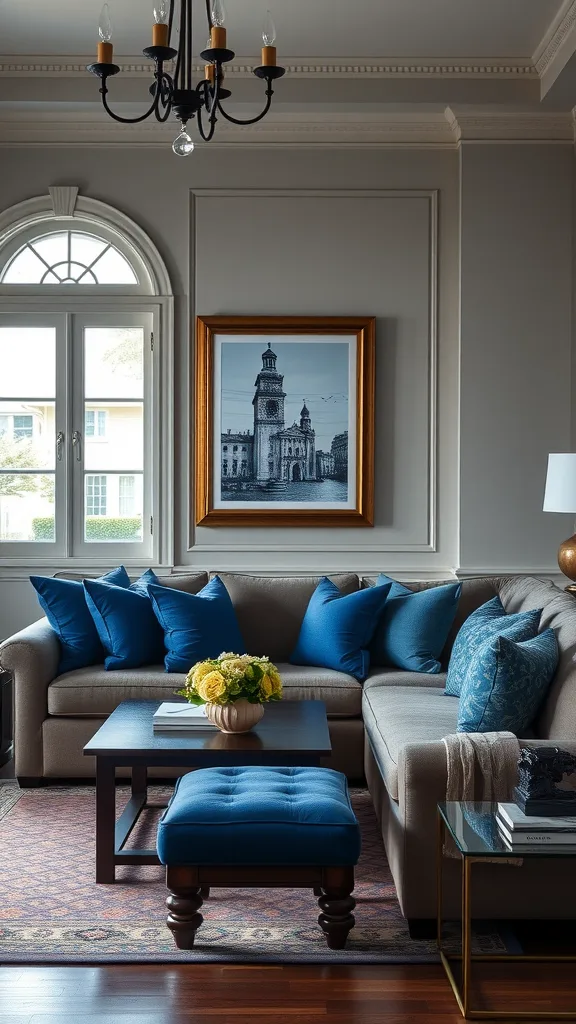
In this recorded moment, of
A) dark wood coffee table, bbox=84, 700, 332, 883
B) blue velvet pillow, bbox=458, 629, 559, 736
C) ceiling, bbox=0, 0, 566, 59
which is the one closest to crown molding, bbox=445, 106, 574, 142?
ceiling, bbox=0, 0, 566, 59

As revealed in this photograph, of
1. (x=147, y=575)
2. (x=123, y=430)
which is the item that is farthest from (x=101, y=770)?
(x=123, y=430)

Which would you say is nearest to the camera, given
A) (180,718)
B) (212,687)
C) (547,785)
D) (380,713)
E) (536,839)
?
(536,839)

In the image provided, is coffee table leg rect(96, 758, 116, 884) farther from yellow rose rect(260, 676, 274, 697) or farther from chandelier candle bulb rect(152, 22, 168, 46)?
chandelier candle bulb rect(152, 22, 168, 46)

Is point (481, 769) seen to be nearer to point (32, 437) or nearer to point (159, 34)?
point (159, 34)

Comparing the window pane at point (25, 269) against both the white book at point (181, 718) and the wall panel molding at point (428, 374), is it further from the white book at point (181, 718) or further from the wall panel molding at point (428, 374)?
the white book at point (181, 718)

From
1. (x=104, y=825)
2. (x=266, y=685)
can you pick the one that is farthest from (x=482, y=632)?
(x=104, y=825)

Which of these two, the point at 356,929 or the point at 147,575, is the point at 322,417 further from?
the point at 356,929

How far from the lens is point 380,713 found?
3.73 metres

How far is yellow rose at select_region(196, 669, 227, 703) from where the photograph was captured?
3285 mm

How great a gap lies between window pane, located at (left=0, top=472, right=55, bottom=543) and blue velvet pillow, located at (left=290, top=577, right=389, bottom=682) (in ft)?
5.28

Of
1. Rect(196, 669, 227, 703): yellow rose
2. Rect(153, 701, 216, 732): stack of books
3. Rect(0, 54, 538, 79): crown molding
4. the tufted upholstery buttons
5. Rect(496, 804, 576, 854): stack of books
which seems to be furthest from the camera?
Rect(0, 54, 538, 79): crown molding

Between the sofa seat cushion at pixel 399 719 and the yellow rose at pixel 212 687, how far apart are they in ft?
1.98

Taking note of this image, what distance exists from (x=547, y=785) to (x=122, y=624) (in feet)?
7.74

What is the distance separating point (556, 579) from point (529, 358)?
1159 mm
